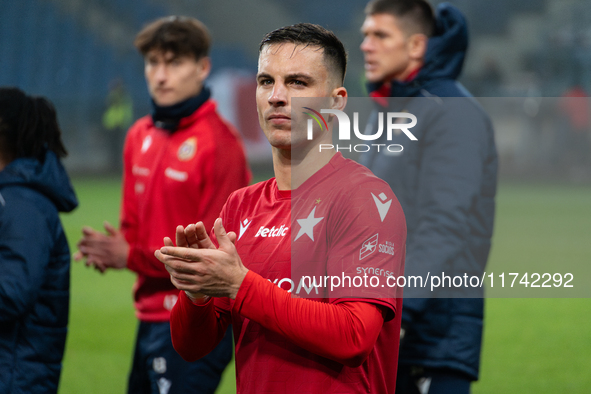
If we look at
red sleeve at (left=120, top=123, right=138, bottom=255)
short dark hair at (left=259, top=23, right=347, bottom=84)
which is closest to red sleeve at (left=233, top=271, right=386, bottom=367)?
short dark hair at (left=259, top=23, right=347, bottom=84)

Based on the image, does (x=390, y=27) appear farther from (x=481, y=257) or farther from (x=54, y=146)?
(x=54, y=146)

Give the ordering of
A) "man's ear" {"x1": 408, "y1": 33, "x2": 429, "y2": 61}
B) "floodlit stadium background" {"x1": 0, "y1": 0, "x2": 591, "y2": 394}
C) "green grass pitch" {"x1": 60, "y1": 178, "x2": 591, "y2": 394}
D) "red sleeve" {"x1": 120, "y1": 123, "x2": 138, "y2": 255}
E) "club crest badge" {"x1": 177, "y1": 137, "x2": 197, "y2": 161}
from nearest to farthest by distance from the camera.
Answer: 1. "man's ear" {"x1": 408, "y1": 33, "x2": 429, "y2": 61}
2. "club crest badge" {"x1": 177, "y1": 137, "x2": 197, "y2": 161}
3. "red sleeve" {"x1": 120, "y1": 123, "x2": 138, "y2": 255}
4. "green grass pitch" {"x1": 60, "y1": 178, "x2": 591, "y2": 394}
5. "floodlit stadium background" {"x1": 0, "y1": 0, "x2": 591, "y2": 394}

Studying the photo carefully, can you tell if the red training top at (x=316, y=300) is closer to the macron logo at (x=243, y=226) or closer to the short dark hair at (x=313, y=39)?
the macron logo at (x=243, y=226)

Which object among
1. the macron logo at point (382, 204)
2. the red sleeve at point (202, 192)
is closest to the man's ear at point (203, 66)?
the red sleeve at point (202, 192)

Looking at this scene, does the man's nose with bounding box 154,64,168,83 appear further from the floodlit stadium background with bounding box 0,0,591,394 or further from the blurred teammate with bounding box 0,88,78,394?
the floodlit stadium background with bounding box 0,0,591,394

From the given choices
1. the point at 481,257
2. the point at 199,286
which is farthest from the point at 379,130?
the point at 199,286

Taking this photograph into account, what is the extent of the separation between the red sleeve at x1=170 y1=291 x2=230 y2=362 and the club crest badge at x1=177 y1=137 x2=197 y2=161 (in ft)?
5.08

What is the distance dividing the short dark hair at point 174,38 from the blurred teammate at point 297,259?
1.83 metres

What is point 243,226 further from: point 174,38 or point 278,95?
point 174,38

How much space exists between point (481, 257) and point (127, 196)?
191 cm

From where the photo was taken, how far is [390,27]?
2.96 m

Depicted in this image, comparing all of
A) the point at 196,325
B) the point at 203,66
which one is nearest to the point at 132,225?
the point at 203,66

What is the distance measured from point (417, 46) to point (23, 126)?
5.63 ft

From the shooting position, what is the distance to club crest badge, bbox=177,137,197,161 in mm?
3223
